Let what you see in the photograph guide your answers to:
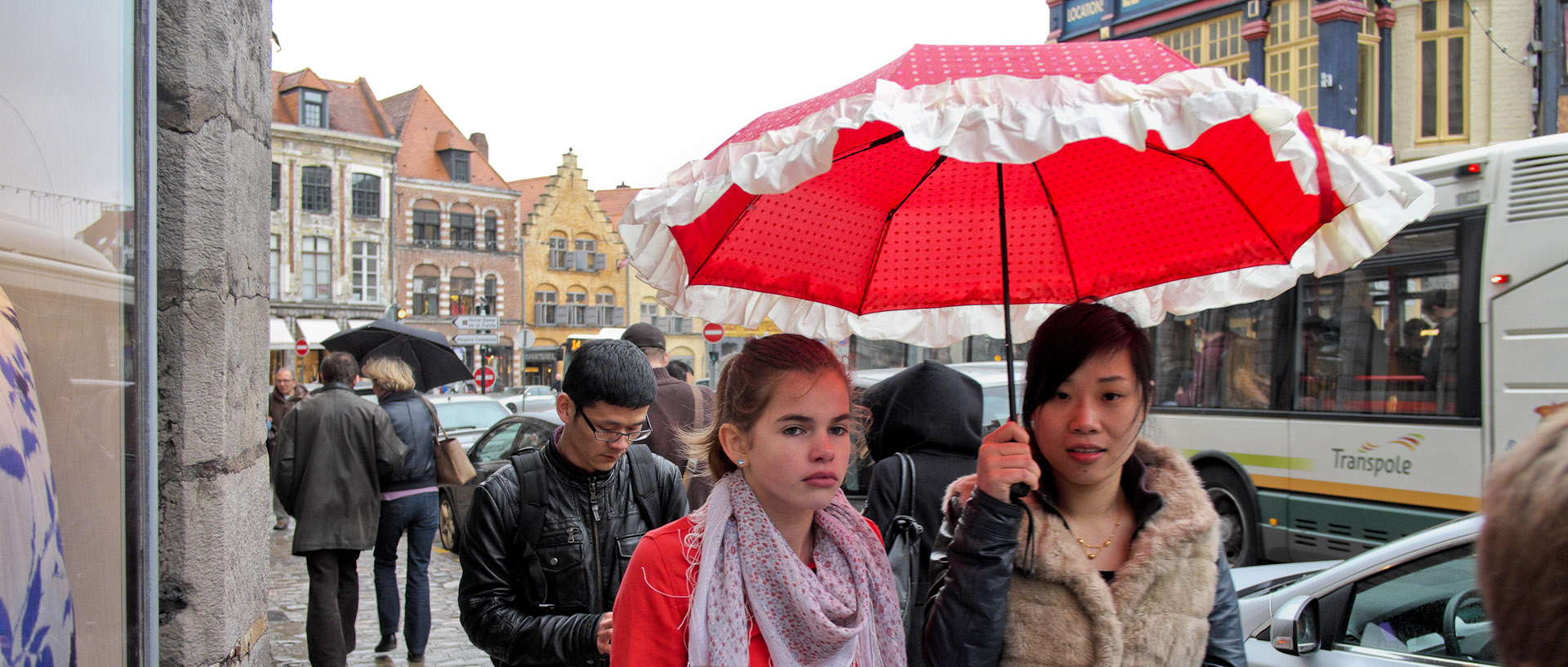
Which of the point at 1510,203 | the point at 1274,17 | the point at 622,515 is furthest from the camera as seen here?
the point at 1274,17

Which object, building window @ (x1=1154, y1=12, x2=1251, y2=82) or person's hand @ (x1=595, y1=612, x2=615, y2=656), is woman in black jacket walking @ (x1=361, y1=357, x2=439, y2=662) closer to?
person's hand @ (x1=595, y1=612, x2=615, y2=656)

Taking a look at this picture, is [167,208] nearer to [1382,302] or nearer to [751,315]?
[751,315]

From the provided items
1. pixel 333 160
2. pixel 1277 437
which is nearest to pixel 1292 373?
pixel 1277 437

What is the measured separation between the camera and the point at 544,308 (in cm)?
6009

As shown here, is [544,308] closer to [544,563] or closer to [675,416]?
[675,416]

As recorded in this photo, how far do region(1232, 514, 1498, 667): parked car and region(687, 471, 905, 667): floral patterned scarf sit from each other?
2.40 meters

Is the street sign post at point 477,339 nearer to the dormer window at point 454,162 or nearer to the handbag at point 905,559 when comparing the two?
the handbag at point 905,559

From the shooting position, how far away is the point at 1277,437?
347 inches

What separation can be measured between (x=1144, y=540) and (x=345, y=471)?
4964 mm

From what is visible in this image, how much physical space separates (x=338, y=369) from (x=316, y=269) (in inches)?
1860

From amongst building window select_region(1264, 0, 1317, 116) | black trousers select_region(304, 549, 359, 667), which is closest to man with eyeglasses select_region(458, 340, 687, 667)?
black trousers select_region(304, 549, 359, 667)

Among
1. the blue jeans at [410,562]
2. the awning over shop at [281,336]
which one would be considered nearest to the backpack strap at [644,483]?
the blue jeans at [410,562]

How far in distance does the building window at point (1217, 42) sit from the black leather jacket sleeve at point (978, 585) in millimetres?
21674

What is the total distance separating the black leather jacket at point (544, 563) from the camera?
8.75 ft
